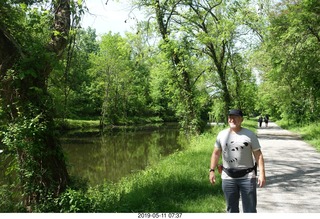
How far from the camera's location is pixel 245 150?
16.8 feet

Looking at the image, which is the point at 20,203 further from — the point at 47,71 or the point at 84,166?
the point at 84,166

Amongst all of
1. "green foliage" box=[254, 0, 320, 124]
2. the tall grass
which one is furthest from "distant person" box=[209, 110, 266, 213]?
"green foliage" box=[254, 0, 320, 124]

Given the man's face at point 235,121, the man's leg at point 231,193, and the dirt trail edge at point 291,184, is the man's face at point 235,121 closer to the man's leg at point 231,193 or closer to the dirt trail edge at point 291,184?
the man's leg at point 231,193

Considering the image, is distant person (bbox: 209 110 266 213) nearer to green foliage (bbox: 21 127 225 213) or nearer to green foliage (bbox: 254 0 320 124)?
green foliage (bbox: 21 127 225 213)

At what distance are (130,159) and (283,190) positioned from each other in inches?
540

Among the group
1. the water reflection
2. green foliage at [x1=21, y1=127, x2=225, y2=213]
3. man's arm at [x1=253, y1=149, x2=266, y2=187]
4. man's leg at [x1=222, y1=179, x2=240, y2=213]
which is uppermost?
man's arm at [x1=253, y1=149, x2=266, y2=187]

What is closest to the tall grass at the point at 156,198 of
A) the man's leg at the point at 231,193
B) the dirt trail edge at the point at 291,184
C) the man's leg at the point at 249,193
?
the dirt trail edge at the point at 291,184

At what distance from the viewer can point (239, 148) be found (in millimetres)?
5141

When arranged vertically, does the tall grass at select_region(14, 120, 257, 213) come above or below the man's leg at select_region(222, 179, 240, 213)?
below

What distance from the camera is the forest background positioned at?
744 centimetres

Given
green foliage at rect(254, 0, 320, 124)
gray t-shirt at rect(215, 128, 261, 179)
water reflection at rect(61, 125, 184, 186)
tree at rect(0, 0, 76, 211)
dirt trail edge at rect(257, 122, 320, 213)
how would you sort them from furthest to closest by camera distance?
water reflection at rect(61, 125, 184, 186)
green foliage at rect(254, 0, 320, 124)
dirt trail edge at rect(257, 122, 320, 213)
tree at rect(0, 0, 76, 211)
gray t-shirt at rect(215, 128, 261, 179)

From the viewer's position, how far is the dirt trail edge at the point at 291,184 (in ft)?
24.3

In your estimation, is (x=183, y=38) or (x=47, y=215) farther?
(x=183, y=38)

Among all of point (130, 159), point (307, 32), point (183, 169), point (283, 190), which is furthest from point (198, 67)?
point (283, 190)
